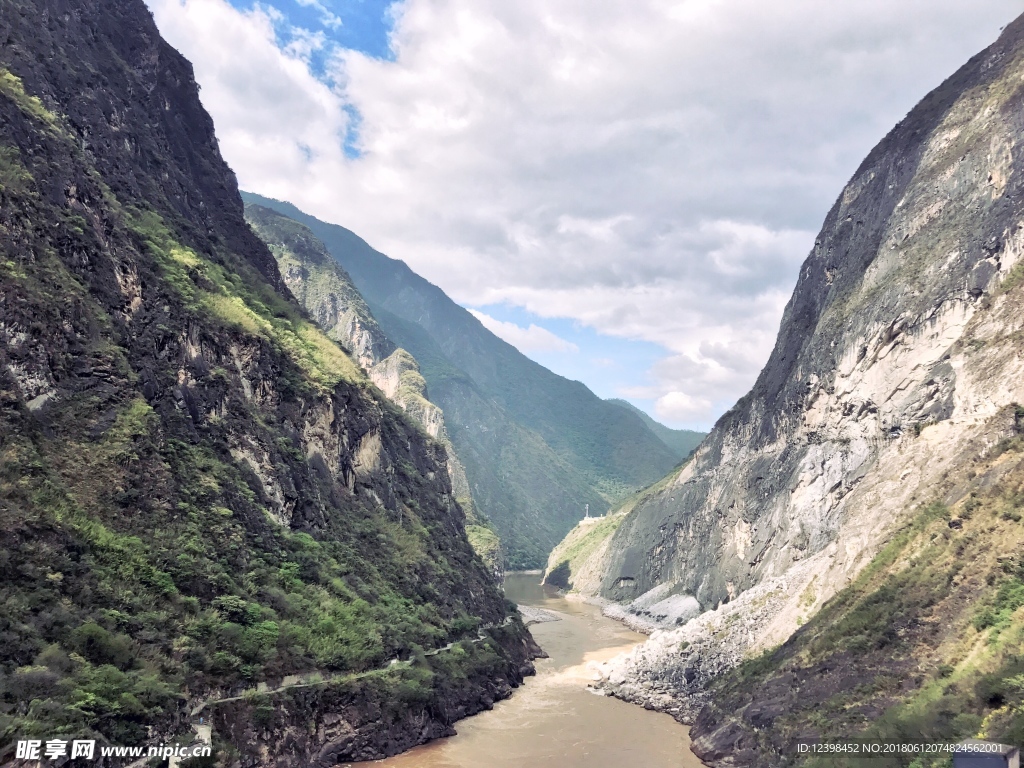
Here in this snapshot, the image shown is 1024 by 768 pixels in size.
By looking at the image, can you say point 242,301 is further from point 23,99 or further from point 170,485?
point 170,485

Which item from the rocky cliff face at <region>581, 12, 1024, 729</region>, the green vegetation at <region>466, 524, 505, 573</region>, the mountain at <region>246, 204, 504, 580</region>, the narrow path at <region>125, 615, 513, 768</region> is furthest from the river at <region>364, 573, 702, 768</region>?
the mountain at <region>246, 204, 504, 580</region>

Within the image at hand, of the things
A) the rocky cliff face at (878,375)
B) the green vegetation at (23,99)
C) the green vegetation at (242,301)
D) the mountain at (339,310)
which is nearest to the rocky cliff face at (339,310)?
the mountain at (339,310)

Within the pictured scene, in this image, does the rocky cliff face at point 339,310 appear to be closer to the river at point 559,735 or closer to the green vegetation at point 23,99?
the river at point 559,735

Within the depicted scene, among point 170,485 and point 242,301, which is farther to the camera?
point 242,301

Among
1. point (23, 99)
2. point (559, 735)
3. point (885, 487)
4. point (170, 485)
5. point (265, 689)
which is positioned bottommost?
point (559, 735)

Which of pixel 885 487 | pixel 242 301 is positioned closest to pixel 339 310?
pixel 242 301

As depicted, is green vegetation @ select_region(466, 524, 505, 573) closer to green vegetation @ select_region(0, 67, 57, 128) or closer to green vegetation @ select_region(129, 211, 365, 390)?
green vegetation @ select_region(129, 211, 365, 390)

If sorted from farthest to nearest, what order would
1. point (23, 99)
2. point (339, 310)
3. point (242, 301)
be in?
point (339, 310) → point (242, 301) → point (23, 99)

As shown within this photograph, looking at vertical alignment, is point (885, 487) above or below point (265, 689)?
above
